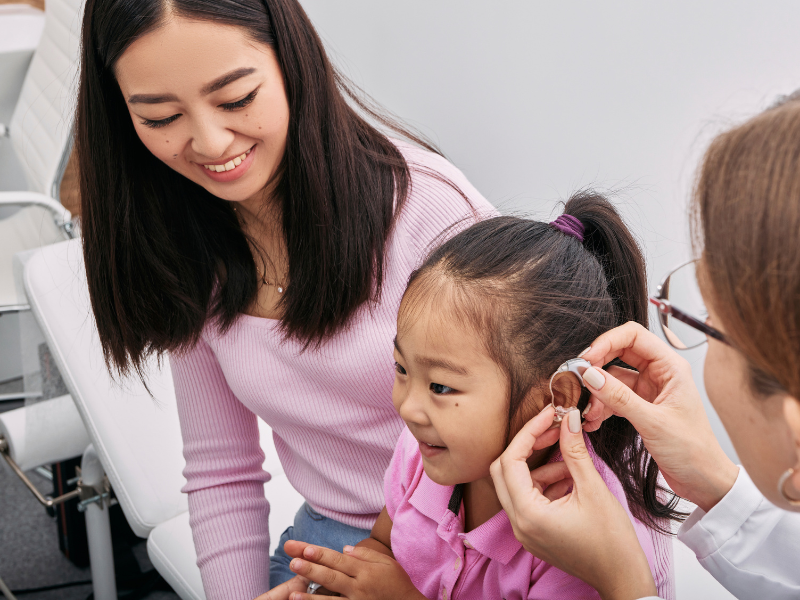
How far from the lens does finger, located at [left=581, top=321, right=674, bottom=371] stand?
2.37 ft

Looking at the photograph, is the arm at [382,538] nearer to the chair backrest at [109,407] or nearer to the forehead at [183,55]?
the chair backrest at [109,407]

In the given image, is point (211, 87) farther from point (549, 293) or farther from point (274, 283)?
point (549, 293)

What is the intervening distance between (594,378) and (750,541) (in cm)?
28

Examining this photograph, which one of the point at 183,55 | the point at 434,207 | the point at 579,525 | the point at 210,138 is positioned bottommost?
the point at 579,525

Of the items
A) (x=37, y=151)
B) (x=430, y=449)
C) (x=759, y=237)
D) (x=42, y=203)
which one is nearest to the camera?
(x=759, y=237)

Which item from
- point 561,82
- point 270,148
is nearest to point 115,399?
point 270,148

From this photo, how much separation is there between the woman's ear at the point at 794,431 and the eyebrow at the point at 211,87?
2.32ft

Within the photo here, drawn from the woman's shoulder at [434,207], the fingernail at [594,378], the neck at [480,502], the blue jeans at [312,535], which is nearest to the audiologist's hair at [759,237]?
the fingernail at [594,378]

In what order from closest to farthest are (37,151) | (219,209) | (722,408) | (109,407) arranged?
(722,408), (219,209), (109,407), (37,151)

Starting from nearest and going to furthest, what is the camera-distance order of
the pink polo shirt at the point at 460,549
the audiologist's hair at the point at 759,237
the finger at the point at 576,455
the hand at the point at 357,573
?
the audiologist's hair at the point at 759,237, the finger at the point at 576,455, the pink polo shirt at the point at 460,549, the hand at the point at 357,573

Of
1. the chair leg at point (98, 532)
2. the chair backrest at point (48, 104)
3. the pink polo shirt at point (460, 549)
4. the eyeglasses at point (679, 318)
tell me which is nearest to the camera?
the eyeglasses at point (679, 318)

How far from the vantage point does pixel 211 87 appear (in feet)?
2.88

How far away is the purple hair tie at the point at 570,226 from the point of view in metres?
0.82

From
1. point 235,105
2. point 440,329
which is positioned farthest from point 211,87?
point 440,329
